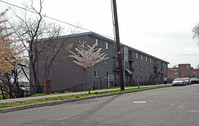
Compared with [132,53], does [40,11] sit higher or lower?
higher

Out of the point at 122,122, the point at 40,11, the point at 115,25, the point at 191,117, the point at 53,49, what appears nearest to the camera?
the point at 122,122

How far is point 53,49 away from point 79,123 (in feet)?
79.4

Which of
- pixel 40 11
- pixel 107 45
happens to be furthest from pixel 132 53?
pixel 40 11

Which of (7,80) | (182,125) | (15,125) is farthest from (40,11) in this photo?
(182,125)

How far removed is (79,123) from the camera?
652 centimetres

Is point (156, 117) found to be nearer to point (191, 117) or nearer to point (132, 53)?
point (191, 117)

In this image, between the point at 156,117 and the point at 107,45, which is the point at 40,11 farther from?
the point at 156,117

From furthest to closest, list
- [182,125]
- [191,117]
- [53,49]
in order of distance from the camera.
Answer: [53,49]
[191,117]
[182,125]

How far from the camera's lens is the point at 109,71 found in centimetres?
3619

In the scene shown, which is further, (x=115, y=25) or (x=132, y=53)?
(x=132, y=53)

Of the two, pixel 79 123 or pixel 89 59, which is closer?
pixel 79 123

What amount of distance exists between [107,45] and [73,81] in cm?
902

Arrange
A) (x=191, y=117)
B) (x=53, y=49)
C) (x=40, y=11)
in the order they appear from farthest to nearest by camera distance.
→ (x=53, y=49) < (x=40, y=11) < (x=191, y=117)

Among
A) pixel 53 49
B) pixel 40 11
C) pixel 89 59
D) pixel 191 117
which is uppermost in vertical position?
pixel 40 11
